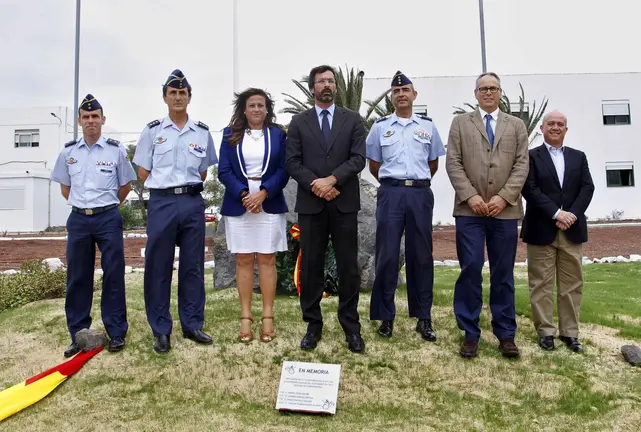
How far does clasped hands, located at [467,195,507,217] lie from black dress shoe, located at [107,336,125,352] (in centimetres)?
306

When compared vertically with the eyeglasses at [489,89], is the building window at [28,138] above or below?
above

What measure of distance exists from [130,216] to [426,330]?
2673 centimetres

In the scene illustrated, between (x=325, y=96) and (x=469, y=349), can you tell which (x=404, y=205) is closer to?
(x=325, y=96)

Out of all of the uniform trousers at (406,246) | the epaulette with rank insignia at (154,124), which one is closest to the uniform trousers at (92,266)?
the epaulette with rank insignia at (154,124)

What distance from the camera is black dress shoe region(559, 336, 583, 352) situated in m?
4.71

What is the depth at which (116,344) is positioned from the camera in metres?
4.68

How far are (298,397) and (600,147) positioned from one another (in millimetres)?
26878

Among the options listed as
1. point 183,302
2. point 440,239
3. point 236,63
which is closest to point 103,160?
point 183,302

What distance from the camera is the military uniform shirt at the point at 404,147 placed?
4746mm

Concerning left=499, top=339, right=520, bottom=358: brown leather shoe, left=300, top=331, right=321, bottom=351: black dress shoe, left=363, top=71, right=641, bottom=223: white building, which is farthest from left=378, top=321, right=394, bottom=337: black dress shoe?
left=363, top=71, right=641, bottom=223: white building

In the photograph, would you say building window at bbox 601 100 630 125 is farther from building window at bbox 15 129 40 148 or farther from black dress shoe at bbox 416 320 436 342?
building window at bbox 15 129 40 148

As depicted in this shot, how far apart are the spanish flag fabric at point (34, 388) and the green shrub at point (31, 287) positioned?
10.7 ft

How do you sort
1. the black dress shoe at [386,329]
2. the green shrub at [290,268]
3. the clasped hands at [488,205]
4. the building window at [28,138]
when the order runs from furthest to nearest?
the building window at [28,138] < the green shrub at [290,268] < the black dress shoe at [386,329] < the clasped hands at [488,205]

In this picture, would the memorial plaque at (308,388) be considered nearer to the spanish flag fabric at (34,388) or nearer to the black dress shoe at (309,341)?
the black dress shoe at (309,341)
